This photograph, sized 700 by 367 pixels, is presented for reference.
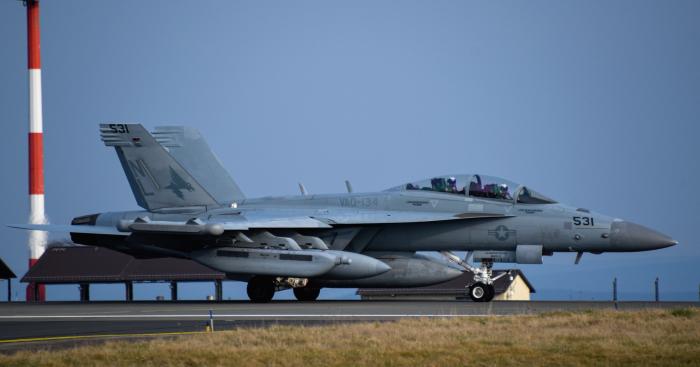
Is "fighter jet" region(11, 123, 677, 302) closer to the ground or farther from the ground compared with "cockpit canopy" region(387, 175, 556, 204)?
closer to the ground

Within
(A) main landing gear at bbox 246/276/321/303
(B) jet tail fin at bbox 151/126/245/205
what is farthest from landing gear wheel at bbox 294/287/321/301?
(B) jet tail fin at bbox 151/126/245/205

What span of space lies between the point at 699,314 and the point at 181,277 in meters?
25.0

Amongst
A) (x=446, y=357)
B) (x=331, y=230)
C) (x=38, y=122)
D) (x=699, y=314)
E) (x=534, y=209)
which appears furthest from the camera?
(x=38, y=122)

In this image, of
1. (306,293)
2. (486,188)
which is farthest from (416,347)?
(306,293)

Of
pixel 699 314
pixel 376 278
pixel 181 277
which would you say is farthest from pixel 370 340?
pixel 181 277

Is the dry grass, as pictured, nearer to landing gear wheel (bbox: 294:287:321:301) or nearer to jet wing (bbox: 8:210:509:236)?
jet wing (bbox: 8:210:509:236)

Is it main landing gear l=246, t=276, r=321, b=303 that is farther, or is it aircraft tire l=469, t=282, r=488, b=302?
main landing gear l=246, t=276, r=321, b=303

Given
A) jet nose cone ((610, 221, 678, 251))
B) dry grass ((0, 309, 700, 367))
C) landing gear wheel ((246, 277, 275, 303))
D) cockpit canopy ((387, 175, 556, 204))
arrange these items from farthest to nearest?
landing gear wheel ((246, 277, 275, 303)), cockpit canopy ((387, 175, 556, 204)), jet nose cone ((610, 221, 678, 251)), dry grass ((0, 309, 700, 367))

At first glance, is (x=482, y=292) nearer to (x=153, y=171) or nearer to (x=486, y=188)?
(x=486, y=188)

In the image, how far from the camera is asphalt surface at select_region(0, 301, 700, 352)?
16000mm

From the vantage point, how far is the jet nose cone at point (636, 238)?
2422 cm

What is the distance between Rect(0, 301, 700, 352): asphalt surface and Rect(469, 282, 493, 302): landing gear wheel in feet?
3.88

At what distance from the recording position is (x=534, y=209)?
996 inches

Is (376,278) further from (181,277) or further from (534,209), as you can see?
(181,277)
